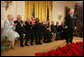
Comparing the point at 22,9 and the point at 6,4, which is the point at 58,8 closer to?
the point at 22,9

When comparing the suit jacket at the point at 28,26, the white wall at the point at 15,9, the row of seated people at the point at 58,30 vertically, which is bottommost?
the row of seated people at the point at 58,30

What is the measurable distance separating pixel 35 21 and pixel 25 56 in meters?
2.86

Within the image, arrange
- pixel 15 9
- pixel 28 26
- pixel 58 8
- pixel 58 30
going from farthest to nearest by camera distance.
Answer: pixel 58 8, pixel 58 30, pixel 15 9, pixel 28 26

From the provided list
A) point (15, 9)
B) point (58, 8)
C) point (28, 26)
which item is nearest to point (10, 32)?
point (28, 26)

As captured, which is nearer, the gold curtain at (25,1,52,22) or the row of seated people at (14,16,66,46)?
the row of seated people at (14,16,66,46)

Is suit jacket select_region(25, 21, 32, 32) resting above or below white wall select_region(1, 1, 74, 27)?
below

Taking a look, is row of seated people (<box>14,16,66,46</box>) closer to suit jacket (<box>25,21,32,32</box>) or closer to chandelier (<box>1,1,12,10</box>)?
suit jacket (<box>25,21,32,32</box>)

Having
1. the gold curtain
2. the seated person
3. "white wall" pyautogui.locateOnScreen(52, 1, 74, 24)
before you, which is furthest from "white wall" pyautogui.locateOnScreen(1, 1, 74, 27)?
the seated person

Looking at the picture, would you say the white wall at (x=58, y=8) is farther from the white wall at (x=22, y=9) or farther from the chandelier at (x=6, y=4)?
the chandelier at (x=6, y=4)

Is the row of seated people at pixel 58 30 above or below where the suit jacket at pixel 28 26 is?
below

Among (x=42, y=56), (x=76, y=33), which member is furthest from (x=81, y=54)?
(x=76, y=33)

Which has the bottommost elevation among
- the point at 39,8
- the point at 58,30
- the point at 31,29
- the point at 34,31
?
the point at 58,30

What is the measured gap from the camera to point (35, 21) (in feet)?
20.9

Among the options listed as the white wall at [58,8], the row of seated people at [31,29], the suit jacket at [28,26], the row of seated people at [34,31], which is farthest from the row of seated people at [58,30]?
the suit jacket at [28,26]
